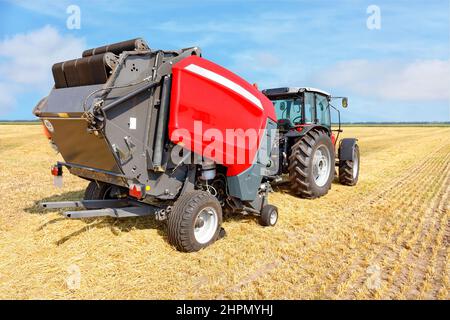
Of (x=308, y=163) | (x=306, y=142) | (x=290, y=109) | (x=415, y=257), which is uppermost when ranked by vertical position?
(x=290, y=109)

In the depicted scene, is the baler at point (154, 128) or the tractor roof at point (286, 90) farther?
the tractor roof at point (286, 90)

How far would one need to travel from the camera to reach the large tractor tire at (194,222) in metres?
3.91

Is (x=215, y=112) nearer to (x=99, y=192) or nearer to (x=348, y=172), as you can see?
(x=99, y=192)

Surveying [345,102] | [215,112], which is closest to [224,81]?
[215,112]

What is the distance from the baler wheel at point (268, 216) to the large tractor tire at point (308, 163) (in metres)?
1.47

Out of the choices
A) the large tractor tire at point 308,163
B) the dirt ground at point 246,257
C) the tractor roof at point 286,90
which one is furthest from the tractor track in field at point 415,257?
the tractor roof at point 286,90

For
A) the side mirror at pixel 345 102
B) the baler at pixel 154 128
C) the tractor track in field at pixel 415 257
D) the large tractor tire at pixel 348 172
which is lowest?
the tractor track in field at pixel 415 257

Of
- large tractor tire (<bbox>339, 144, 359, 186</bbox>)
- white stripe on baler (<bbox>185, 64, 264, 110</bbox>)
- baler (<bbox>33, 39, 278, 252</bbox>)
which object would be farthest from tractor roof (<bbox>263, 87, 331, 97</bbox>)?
baler (<bbox>33, 39, 278, 252</bbox>)

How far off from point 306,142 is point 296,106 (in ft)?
3.25

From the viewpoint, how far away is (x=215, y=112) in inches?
168

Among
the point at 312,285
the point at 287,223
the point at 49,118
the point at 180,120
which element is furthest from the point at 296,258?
the point at 49,118

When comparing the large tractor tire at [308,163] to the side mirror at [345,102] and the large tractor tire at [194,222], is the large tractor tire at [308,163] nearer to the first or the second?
the side mirror at [345,102]

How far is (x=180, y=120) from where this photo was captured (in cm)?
393

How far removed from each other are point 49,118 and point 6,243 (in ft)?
5.38
